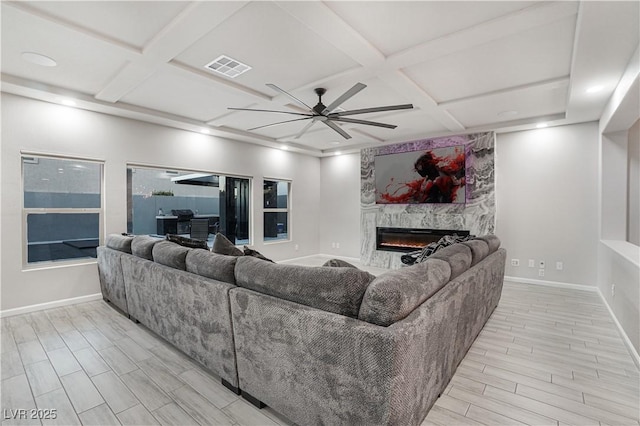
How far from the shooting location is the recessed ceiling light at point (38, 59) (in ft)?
9.60

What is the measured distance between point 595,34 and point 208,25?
2942 mm

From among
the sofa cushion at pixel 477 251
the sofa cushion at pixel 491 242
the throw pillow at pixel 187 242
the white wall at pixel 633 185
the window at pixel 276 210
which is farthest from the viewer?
the window at pixel 276 210

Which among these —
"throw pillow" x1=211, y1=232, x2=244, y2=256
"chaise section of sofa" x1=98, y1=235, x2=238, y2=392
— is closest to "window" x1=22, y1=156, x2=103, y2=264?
"chaise section of sofa" x1=98, y1=235, x2=238, y2=392

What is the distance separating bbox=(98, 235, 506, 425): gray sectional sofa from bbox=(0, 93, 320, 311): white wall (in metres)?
2.39

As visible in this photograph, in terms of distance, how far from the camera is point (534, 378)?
2.28 metres

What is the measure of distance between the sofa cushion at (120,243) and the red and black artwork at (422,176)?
467 cm

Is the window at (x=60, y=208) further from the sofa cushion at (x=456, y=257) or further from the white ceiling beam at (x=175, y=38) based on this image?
the sofa cushion at (x=456, y=257)

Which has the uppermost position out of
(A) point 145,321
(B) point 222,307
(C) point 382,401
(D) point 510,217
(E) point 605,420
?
(D) point 510,217

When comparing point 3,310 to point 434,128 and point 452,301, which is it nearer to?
point 452,301

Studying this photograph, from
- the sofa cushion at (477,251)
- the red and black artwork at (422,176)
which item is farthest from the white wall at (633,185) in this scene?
the sofa cushion at (477,251)

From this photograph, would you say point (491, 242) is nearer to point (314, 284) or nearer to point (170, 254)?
point (314, 284)

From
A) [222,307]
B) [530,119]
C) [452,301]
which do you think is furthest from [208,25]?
[530,119]

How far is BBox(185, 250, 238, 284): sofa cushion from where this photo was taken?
2098 millimetres

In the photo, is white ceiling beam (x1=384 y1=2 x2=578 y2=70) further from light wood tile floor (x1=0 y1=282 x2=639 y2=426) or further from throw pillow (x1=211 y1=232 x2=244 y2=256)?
light wood tile floor (x1=0 y1=282 x2=639 y2=426)
